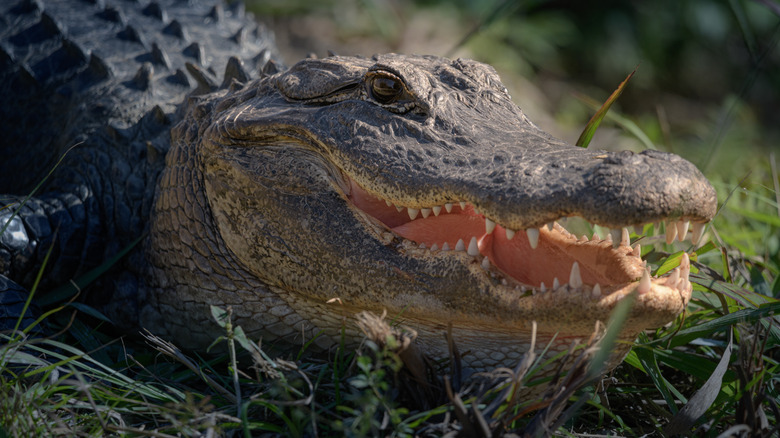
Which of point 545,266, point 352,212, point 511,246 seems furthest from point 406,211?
point 545,266

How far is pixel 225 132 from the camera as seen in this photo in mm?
2676

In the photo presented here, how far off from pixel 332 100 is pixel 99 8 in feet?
9.00

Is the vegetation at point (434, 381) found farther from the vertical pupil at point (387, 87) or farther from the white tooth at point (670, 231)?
the vertical pupil at point (387, 87)

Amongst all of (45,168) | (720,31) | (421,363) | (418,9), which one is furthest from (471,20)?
(421,363)

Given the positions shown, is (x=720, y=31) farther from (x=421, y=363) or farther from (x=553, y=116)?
(x=421, y=363)

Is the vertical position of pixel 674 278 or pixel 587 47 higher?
pixel 587 47

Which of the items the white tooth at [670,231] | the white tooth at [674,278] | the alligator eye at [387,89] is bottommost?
the white tooth at [674,278]

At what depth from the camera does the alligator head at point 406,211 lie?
1961 millimetres

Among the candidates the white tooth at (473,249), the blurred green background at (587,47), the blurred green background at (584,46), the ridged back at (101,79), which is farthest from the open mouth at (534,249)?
the blurred green background at (584,46)

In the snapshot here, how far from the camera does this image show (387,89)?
2.50 metres

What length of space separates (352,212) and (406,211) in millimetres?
228

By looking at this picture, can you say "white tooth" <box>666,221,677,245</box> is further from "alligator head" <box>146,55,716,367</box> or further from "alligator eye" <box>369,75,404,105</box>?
"alligator eye" <box>369,75,404,105</box>

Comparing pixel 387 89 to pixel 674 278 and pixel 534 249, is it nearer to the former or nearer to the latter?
pixel 534 249

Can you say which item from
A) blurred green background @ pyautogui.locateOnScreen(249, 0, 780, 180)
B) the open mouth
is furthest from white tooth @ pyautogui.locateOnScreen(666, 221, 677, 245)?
blurred green background @ pyautogui.locateOnScreen(249, 0, 780, 180)
